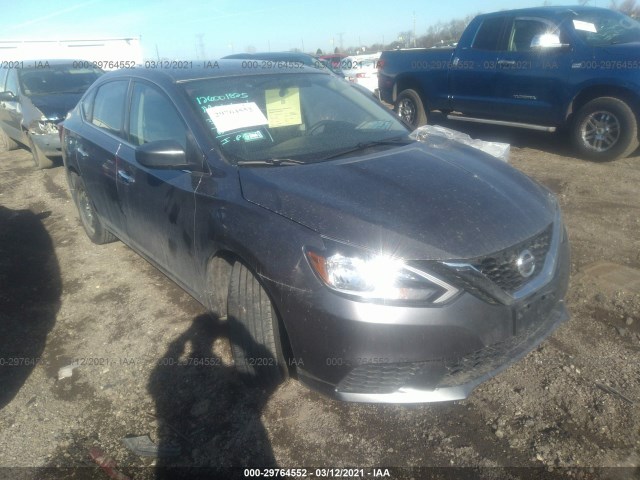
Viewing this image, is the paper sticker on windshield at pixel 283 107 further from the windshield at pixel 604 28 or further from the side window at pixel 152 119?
the windshield at pixel 604 28

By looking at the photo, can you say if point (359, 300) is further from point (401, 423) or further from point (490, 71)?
point (490, 71)

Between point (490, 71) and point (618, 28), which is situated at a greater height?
point (618, 28)

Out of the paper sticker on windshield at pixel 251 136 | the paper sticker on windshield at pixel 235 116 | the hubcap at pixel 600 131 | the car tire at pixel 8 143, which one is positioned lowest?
the car tire at pixel 8 143

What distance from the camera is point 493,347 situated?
2.15m

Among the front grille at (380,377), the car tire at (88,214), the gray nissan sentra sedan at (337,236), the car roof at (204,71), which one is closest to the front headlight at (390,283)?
the gray nissan sentra sedan at (337,236)

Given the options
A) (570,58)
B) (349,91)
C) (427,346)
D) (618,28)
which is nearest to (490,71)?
(570,58)

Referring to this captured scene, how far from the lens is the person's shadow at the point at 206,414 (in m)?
2.24

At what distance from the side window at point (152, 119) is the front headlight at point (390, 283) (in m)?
1.38

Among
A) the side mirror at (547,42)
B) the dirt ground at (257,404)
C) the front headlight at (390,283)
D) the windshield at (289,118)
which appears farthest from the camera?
the side mirror at (547,42)

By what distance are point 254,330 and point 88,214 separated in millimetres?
3087

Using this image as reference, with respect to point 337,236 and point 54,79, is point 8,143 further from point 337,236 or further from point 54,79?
point 337,236

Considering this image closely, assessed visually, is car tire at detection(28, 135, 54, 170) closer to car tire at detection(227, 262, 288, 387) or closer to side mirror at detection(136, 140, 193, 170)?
side mirror at detection(136, 140, 193, 170)

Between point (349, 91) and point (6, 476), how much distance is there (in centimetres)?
316

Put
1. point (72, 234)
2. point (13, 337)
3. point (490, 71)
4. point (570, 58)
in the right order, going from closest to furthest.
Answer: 1. point (13, 337)
2. point (72, 234)
3. point (570, 58)
4. point (490, 71)
